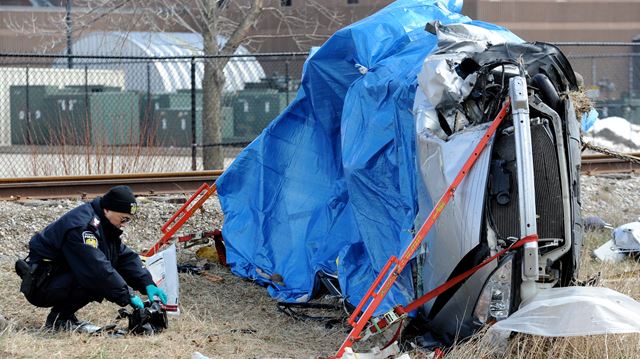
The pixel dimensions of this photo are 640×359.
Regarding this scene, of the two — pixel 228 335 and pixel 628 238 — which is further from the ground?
pixel 628 238

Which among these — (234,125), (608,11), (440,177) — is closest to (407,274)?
(440,177)

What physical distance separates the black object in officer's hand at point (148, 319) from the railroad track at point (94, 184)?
4.14 m

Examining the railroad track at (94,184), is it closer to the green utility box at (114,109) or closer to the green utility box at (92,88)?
the green utility box at (114,109)

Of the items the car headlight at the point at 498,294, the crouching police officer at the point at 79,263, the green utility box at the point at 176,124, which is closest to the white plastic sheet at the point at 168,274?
the crouching police officer at the point at 79,263

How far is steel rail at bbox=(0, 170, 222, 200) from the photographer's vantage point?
10.0m

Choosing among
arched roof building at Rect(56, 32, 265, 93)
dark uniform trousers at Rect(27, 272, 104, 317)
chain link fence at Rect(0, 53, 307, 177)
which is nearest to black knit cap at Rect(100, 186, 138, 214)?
dark uniform trousers at Rect(27, 272, 104, 317)

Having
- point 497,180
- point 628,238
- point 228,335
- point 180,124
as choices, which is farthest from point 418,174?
point 180,124

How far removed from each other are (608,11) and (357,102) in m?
26.7

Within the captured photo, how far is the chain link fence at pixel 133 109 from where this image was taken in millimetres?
14273

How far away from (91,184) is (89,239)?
4.42m

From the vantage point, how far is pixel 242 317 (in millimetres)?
6781

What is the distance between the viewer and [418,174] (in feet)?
19.3

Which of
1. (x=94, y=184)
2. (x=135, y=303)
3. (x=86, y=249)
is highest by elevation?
(x=86, y=249)

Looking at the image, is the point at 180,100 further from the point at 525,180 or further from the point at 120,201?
the point at 525,180
